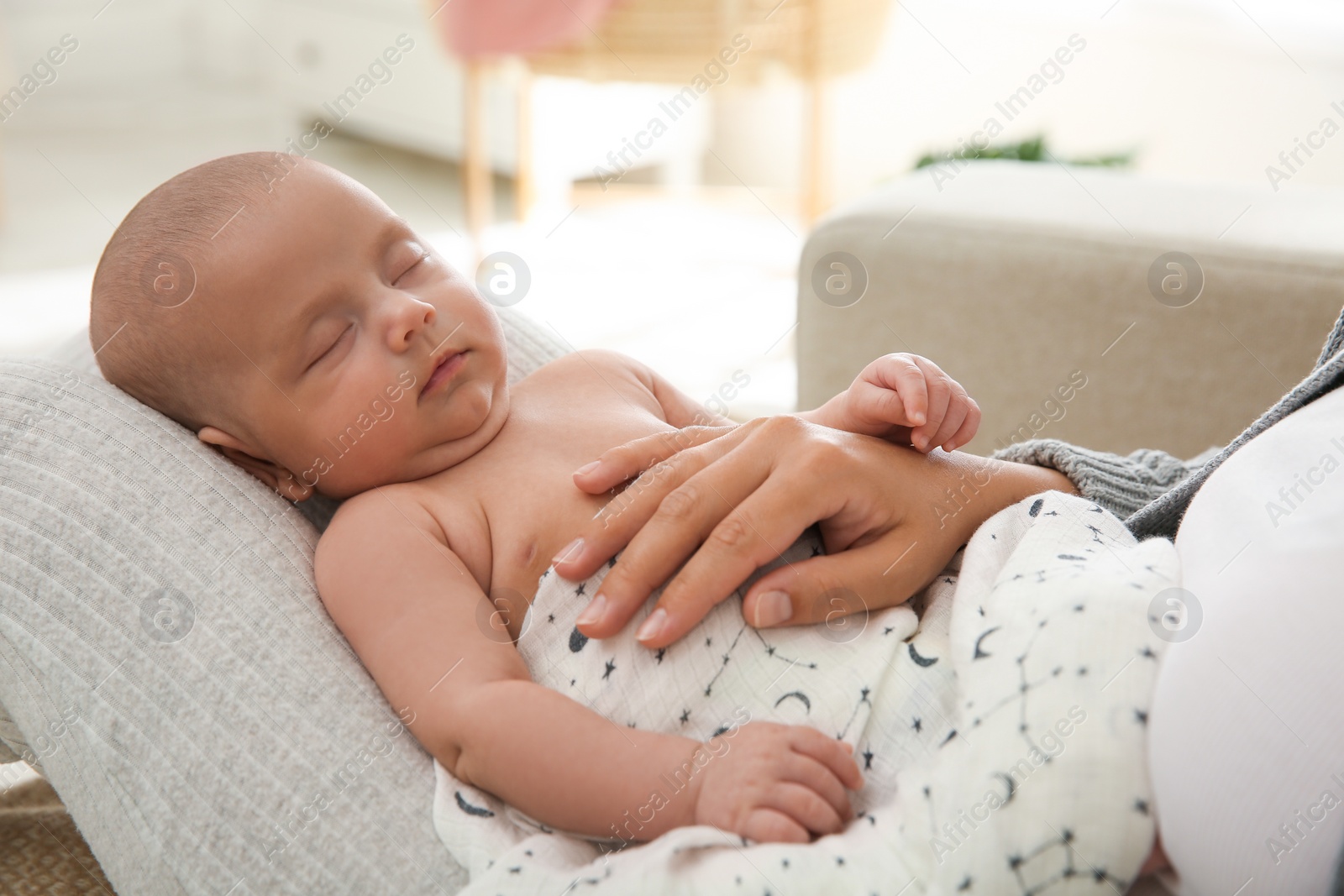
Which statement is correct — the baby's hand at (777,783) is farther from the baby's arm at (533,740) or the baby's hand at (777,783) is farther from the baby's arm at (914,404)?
the baby's arm at (914,404)

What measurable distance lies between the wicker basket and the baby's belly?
2.31 metres

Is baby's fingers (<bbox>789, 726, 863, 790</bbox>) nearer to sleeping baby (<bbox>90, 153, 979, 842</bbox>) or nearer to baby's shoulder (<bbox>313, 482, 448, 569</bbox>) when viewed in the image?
sleeping baby (<bbox>90, 153, 979, 842</bbox>)

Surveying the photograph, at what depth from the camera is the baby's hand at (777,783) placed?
637mm

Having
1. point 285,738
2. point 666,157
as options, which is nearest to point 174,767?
point 285,738

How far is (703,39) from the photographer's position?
2781 millimetres

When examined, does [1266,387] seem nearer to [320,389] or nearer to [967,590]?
[967,590]

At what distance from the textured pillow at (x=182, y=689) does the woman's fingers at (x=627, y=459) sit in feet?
0.72

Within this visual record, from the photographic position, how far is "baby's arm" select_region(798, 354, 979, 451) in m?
0.82

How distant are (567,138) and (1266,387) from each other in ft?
9.03

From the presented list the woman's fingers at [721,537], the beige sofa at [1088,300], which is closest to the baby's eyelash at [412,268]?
the woman's fingers at [721,537]

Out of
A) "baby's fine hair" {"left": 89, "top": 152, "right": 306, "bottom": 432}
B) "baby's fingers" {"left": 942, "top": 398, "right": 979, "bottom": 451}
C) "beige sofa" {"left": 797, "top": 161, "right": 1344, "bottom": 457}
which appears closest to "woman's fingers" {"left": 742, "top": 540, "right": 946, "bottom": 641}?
"baby's fingers" {"left": 942, "top": 398, "right": 979, "bottom": 451}

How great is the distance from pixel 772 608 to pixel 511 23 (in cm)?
239

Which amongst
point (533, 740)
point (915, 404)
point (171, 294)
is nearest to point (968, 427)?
point (915, 404)

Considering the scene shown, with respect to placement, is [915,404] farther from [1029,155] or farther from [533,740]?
[1029,155]
